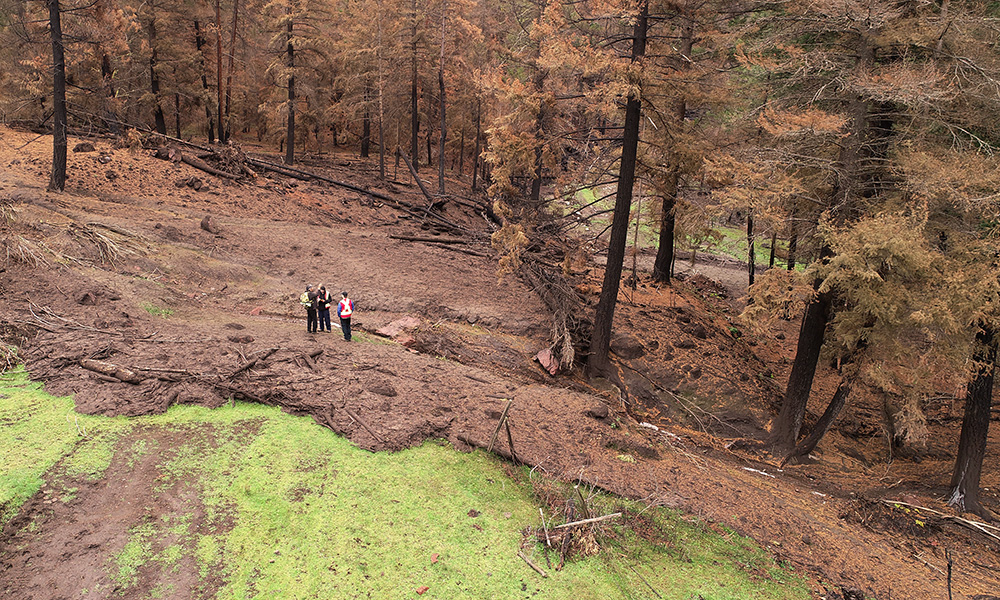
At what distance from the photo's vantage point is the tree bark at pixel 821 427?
11180mm

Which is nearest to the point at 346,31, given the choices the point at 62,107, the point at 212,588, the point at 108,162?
the point at 108,162

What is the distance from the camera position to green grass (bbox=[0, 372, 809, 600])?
5176 millimetres

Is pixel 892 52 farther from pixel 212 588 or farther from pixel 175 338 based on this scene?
pixel 175 338

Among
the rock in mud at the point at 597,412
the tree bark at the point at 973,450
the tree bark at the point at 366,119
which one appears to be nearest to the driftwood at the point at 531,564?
the rock in mud at the point at 597,412

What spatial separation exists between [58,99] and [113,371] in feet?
53.3

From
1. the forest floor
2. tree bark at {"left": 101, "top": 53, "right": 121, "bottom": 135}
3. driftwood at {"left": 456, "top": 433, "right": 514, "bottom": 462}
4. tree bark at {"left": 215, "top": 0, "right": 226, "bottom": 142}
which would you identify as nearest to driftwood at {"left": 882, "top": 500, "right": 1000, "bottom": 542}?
the forest floor

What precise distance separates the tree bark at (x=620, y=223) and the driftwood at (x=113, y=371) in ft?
31.0

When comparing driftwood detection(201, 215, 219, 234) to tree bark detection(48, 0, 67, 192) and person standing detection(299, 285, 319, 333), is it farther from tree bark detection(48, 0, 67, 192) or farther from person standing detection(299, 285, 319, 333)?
person standing detection(299, 285, 319, 333)

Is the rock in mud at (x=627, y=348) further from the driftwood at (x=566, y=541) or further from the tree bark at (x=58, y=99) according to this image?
the tree bark at (x=58, y=99)

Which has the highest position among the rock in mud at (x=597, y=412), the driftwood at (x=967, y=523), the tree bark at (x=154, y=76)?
the tree bark at (x=154, y=76)

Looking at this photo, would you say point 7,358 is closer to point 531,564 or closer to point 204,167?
point 531,564

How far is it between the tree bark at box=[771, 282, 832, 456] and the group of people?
10.3m

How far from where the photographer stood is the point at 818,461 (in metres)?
11.7

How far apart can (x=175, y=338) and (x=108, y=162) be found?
18446 mm
